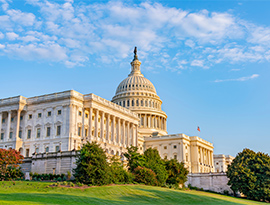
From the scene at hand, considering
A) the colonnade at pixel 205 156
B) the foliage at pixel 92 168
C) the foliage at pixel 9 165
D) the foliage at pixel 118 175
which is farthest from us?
the colonnade at pixel 205 156

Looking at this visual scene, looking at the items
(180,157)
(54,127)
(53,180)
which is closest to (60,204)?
(53,180)

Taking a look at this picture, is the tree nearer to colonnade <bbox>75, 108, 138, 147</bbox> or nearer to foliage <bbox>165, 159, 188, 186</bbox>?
foliage <bbox>165, 159, 188, 186</bbox>

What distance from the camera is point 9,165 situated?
63.2m

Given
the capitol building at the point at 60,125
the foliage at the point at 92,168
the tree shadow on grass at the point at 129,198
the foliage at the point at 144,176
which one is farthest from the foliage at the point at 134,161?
the tree shadow on grass at the point at 129,198

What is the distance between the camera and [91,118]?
88.3m

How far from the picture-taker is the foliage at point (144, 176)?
63966 millimetres

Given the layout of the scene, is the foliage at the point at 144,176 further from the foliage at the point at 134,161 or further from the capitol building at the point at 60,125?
the capitol building at the point at 60,125

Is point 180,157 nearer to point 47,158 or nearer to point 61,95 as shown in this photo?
point 61,95

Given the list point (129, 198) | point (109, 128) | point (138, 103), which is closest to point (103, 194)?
point (129, 198)

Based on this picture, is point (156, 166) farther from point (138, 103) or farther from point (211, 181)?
point (138, 103)

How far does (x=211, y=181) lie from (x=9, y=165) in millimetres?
55990

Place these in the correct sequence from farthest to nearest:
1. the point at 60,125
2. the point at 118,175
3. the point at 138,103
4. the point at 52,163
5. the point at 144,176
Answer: the point at 138,103 < the point at 60,125 < the point at 144,176 < the point at 52,163 < the point at 118,175

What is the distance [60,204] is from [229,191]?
A: 66321mm

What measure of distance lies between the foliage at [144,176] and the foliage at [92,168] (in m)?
9.37
